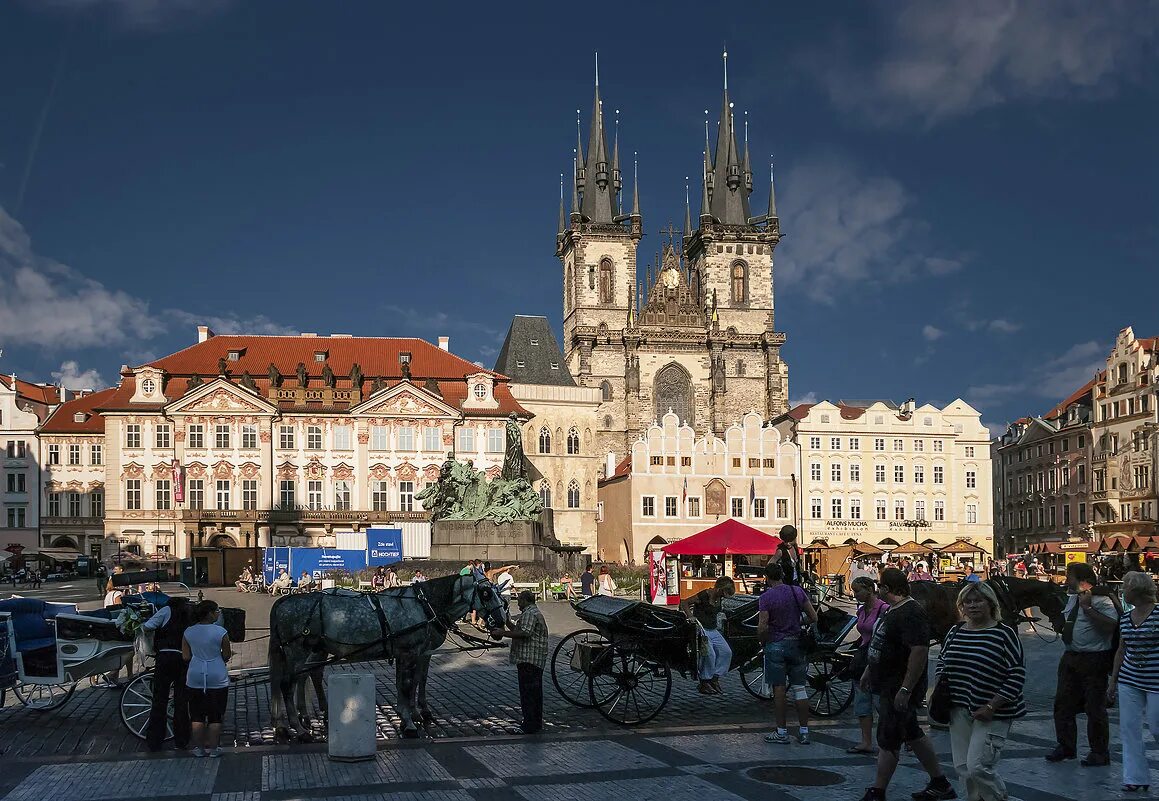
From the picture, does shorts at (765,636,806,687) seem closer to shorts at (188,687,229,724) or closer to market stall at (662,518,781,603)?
shorts at (188,687,229,724)

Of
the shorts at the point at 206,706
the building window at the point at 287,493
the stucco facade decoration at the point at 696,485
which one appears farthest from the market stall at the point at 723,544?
the stucco facade decoration at the point at 696,485

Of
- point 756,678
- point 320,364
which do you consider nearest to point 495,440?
point 320,364

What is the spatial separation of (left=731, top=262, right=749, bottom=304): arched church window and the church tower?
7.74 metres

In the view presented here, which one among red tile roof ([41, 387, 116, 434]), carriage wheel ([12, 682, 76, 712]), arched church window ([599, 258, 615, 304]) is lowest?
carriage wheel ([12, 682, 76, 712])

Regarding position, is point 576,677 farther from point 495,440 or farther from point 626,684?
point 495,440

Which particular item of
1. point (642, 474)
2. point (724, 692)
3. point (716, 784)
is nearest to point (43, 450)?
point (642, 474)

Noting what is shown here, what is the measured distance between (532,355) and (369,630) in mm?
70880

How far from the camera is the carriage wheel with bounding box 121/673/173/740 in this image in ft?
39.9

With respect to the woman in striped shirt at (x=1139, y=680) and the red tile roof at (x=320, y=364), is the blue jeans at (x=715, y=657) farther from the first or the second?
the red tile roof at (x=320, y=364)

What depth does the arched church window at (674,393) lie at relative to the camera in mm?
89688

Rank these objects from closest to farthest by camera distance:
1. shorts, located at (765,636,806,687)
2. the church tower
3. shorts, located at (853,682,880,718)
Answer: shorts, located at (853,682,880,718), shorts, located at (765,636,806,687), the church tower

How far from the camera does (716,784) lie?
10.0m

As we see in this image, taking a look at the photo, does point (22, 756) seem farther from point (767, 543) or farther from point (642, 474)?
point (642, 474)

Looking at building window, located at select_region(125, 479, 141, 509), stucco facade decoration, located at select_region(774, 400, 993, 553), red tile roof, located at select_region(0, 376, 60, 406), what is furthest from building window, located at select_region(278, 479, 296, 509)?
stucco facade decoration, located at select_region(774, 400, 993, 553)
